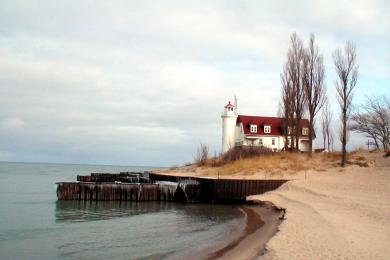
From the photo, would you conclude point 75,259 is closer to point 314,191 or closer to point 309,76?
point 314,191

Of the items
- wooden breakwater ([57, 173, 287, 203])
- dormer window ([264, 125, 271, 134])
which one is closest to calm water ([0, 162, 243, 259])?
wooden breakwater ([57, 173, 287, 203])

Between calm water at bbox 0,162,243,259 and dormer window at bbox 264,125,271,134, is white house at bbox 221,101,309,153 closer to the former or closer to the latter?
dormer window at bbox 264,125,271,134

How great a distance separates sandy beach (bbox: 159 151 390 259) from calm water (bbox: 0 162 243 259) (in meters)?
2.29

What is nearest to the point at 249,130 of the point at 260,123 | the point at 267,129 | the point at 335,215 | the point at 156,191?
the point at 260,123

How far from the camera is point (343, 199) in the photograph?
27562 mm

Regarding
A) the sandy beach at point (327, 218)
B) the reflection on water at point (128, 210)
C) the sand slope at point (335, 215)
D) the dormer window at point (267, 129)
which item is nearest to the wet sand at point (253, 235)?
the sandy beach at point (327, 218)

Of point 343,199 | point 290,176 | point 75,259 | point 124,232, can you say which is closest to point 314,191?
point 343,199

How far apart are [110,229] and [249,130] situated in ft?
147

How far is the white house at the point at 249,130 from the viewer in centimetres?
6594

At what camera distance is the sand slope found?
1335 cm

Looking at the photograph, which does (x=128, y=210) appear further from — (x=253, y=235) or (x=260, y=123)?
(x=260, y=123)

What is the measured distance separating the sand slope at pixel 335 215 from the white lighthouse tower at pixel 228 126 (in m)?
25.8

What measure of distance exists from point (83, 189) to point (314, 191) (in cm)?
1889

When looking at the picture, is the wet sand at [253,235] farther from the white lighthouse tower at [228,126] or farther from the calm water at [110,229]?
the white lighthouse tower at [228,126]
